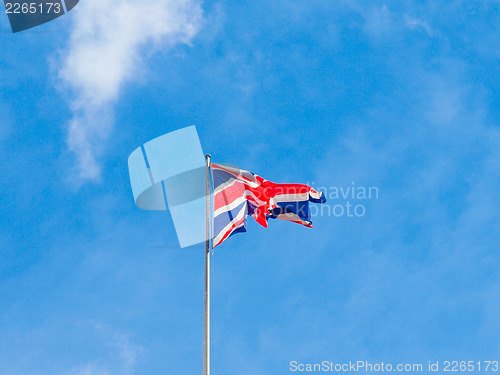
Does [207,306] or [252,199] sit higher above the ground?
[252,199]

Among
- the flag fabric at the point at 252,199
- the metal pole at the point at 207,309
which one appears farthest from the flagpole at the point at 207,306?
the flag fabric at the point at 252,199

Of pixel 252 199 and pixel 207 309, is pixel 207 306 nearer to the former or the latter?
pixel 207 309

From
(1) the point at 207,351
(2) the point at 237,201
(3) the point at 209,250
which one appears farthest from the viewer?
(2) the point at 237,201

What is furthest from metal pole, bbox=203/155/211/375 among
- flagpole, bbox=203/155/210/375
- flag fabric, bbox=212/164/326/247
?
flag fabric, bbox=212/164/326/247

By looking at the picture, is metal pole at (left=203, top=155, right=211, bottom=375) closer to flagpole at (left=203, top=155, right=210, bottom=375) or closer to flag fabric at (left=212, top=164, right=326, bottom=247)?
flagpole at (left=203, top=155, right=210, bottom=375)

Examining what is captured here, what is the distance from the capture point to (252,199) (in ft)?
102

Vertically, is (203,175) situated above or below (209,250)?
above

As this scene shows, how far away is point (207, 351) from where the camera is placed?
23.7 m

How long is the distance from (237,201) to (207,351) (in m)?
8.46

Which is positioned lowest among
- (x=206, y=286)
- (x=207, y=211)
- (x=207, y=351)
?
(x=207, y=351)

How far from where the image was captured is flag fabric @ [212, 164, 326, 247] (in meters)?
29.0

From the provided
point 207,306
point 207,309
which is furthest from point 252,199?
point 207,309

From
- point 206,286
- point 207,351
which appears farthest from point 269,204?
point 207,351

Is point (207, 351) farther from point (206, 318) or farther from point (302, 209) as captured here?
point (302, 209)
